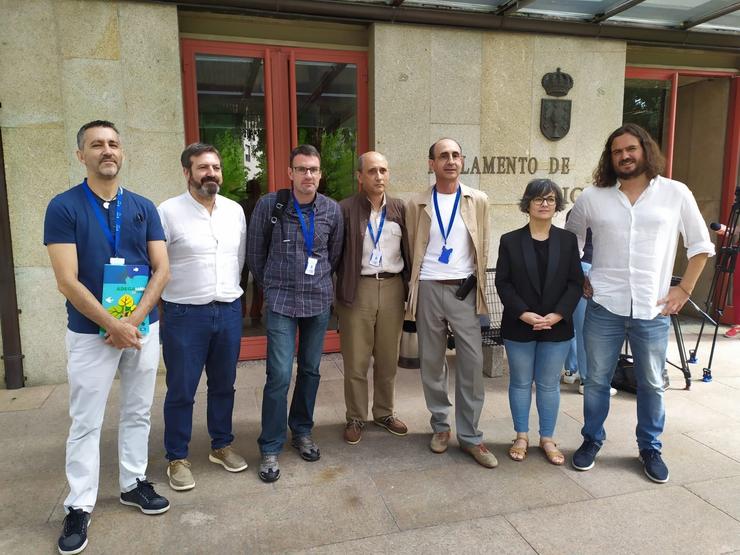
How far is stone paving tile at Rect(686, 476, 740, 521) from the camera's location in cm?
312

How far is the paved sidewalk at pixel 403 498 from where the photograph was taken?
2816mm

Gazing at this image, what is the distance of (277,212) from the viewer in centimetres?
348

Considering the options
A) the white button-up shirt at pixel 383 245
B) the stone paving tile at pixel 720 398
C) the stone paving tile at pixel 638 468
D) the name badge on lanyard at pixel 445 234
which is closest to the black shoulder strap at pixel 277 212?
the white button-up shirt at pixel 383 245

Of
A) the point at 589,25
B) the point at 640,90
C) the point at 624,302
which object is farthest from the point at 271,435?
the point at 640,90

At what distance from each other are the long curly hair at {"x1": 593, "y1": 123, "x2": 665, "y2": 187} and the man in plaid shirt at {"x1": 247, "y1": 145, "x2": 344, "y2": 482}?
182 centimetres

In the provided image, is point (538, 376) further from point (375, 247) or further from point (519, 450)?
point (375, 247)

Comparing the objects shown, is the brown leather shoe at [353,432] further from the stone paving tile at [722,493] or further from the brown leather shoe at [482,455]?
the stone paving tile at [722,493]

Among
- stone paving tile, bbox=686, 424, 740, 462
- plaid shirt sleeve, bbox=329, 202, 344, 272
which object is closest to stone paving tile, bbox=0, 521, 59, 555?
plaid shirt sleeve, bbox=329, 202, 344, 272

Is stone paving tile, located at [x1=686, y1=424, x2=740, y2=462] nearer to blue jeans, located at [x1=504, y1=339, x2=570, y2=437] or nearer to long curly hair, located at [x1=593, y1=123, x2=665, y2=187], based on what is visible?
blue jeans, located at [x1=504, y1=339, x2=570, y2=437]

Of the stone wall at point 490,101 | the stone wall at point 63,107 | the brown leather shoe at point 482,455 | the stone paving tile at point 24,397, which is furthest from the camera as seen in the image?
the stone wall at point 490,101

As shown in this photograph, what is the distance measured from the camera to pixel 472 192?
380 centimetres

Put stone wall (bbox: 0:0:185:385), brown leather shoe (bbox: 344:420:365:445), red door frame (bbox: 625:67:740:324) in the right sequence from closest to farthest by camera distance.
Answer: brown leather shoe (bbox: 344:420:365:445) → stone wall (bbox: 0:0:185:385) → red door frame (bbox: 625:67:740:324)

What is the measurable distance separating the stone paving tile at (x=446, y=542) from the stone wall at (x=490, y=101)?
3.77 meters

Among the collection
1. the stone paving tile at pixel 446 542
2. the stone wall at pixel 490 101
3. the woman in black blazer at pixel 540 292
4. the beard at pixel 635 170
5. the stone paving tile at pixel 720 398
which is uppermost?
the stone wall at pixel 490 101
